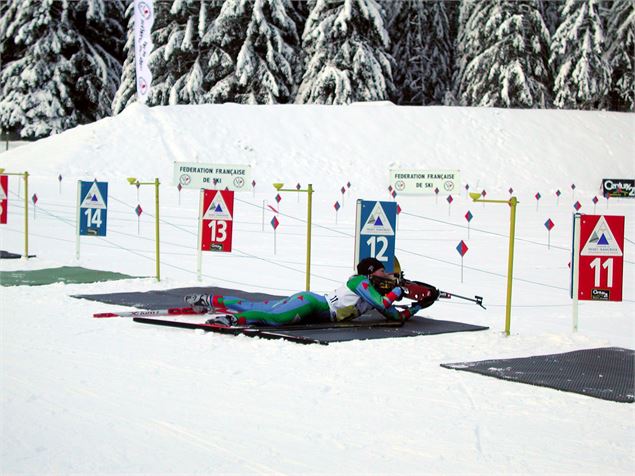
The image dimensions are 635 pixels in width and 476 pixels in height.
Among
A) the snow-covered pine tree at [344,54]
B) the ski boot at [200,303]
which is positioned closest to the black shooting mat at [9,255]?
the ski boot at [200,303]

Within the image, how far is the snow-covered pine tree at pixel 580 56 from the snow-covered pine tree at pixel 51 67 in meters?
22.2

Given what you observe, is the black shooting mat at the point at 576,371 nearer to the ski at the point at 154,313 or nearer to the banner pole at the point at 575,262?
the banner pole at the point at 575,262

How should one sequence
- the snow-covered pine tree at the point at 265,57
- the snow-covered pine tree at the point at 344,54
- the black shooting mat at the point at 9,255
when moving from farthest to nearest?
the snow-covered pine tree at the point at 265,57 < the snow-covered pine tree at the point at 344,54 < the black shooting mat at the point at 9,255

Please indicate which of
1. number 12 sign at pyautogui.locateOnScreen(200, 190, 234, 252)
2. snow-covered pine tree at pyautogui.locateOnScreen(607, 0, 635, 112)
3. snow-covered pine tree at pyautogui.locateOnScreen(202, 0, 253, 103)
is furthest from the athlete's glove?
snow-covered pine tree at pyautogui.locateOnScreen(607, 0, 635, 112)

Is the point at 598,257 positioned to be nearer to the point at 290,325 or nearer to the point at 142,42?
the point at 290,325

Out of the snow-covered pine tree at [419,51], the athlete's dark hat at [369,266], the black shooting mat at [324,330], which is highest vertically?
the snow-covered pine tree at [419,51]

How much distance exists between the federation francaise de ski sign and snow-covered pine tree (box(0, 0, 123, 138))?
18.0 meters

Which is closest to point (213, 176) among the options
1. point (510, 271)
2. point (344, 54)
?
point (344, 54)

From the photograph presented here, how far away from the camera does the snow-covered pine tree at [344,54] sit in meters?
41.2

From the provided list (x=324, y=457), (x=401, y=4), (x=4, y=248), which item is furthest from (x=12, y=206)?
(x=401, y=4)

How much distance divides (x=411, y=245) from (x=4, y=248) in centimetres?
864

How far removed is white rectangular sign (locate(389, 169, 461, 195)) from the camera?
95.8 ft

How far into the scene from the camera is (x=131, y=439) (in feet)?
17.4

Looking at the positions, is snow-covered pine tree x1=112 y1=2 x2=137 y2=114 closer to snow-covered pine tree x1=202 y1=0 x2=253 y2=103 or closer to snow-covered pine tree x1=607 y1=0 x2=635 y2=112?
snow-covered pine tree x1=202 y1=0 x2=253 y2=103
